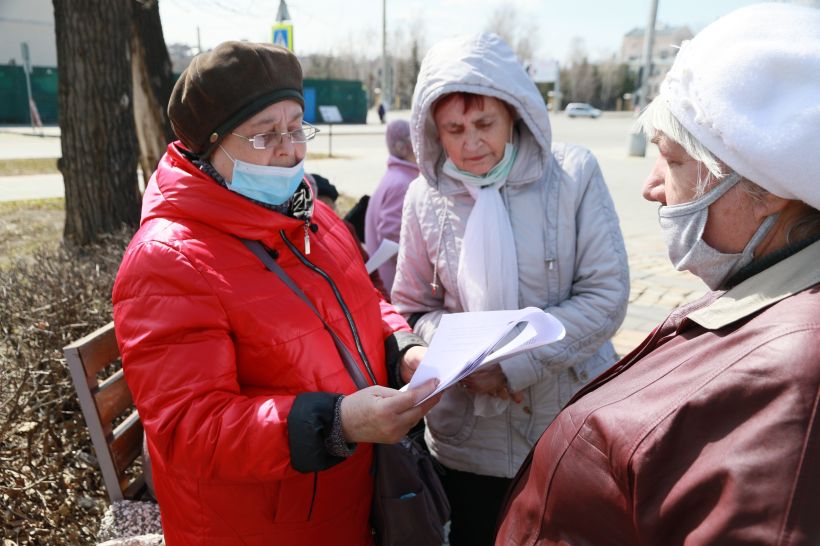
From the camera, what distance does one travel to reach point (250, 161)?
171 cm

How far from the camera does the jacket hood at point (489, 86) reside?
2.01 m

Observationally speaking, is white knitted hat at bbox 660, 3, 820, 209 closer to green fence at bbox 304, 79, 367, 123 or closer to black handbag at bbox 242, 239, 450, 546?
black handbag at bbox 242, 239, 450, 546

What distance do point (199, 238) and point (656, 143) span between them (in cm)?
110

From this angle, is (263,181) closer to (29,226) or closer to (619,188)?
(29,226)

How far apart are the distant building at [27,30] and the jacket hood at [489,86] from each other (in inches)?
1682

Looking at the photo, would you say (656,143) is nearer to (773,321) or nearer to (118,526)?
(773,321)

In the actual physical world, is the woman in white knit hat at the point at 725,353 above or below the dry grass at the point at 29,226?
above

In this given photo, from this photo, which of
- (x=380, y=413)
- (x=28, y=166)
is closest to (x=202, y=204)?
(x=380, y=413)

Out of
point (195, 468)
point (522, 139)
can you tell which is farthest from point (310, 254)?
point (522, 139)

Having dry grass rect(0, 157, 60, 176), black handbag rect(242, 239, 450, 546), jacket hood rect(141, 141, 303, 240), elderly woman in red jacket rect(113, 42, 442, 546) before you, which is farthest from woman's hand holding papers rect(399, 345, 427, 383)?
dry grass rect(0, 157, 60, 176)

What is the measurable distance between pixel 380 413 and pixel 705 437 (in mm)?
729

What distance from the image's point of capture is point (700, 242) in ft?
4.04

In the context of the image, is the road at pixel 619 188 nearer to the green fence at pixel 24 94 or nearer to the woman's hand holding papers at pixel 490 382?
the woman's hand holding papers at pixel 490 382

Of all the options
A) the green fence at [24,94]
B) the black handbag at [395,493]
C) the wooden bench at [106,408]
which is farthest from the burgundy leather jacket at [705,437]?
the green fence at [24,94]
